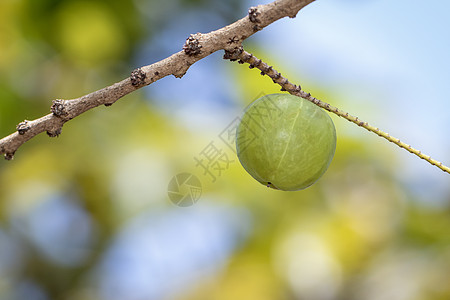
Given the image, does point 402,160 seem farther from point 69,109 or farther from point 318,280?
point 69,109

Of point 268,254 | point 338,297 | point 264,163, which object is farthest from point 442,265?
point 264,163

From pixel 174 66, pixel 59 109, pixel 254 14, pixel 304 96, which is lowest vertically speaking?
pixel 304 96

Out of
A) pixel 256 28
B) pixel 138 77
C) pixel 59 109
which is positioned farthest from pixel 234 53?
pixel 59 109

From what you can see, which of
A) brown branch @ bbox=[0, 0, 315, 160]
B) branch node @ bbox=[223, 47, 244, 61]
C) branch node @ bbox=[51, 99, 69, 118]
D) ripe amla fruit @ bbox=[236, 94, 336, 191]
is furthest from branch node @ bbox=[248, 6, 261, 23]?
branch node @ bbox=[51, 99, 69, 118]

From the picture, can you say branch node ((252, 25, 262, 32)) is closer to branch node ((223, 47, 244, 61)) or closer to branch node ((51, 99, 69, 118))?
branch node ((223, 47, 244, 61))

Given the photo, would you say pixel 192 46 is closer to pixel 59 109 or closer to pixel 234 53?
pixel 234 53

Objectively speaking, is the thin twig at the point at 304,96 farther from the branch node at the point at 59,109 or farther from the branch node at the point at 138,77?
the branch node at the point at 59,109

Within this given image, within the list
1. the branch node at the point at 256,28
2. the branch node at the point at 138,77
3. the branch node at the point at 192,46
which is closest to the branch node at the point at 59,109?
the branch node at the point at 138,77
